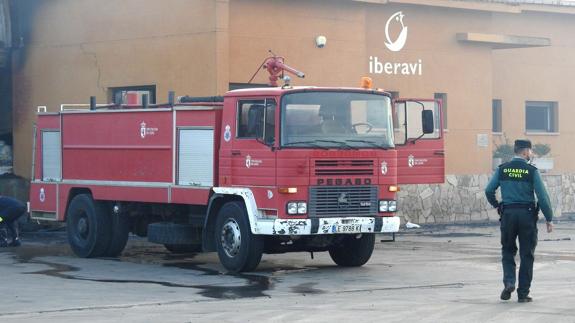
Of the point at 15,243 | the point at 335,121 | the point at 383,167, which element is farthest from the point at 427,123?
the point at 15,243

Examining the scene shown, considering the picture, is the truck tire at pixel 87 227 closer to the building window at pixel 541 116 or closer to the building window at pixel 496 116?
the building window at pixel 496 116

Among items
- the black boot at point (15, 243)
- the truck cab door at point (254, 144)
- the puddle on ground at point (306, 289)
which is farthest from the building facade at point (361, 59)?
the puddle on ground at point (306, 289)

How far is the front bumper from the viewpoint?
52.2 feet

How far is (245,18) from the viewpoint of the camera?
961 inches

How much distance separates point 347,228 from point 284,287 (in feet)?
5.86

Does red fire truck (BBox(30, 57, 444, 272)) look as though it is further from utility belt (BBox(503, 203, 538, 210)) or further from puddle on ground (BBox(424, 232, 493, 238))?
puddle on ground (BBox(424, 232, 493, 238))

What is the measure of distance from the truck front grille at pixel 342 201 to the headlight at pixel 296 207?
0.10 metres

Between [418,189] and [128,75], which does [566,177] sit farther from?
[128,75]

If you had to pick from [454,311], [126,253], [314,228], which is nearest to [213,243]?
[314,228]

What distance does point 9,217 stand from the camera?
21.1 metres

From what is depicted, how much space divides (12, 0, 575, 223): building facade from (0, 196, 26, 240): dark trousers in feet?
11.1

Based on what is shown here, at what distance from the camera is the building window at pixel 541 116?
3247 cm

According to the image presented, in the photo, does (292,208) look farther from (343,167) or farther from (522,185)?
(522,185)

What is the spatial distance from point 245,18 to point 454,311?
13025 mm
